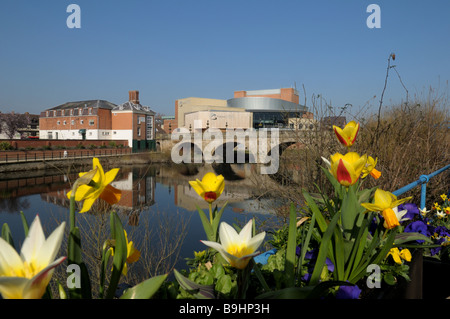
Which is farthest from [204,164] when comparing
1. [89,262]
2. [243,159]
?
[89,262]

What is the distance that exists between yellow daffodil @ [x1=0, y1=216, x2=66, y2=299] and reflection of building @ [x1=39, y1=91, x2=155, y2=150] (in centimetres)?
3761

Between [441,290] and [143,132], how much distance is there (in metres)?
38.3

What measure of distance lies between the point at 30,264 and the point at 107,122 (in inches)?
1573

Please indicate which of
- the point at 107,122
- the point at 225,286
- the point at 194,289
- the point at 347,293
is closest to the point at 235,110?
the point at 107,122

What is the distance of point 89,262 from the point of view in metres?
6.36

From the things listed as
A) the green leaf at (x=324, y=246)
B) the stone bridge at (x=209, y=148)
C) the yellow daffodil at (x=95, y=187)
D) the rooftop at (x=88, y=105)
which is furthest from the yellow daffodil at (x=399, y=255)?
the rooftop at (x=88, y=105)

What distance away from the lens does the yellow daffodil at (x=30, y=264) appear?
56 centimetres

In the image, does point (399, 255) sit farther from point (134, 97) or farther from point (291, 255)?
point (134, 97)

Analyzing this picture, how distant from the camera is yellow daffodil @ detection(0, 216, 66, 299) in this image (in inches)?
22.1

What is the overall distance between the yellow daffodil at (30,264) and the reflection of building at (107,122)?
37614 mm

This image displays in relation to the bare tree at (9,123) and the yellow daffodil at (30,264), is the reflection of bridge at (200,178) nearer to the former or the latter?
the yellow daffodil at (30,264)

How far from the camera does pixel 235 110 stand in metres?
64.4

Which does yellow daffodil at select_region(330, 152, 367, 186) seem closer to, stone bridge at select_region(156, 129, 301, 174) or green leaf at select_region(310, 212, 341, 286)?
green leaf at select_region(310, 212, 341, 286)
